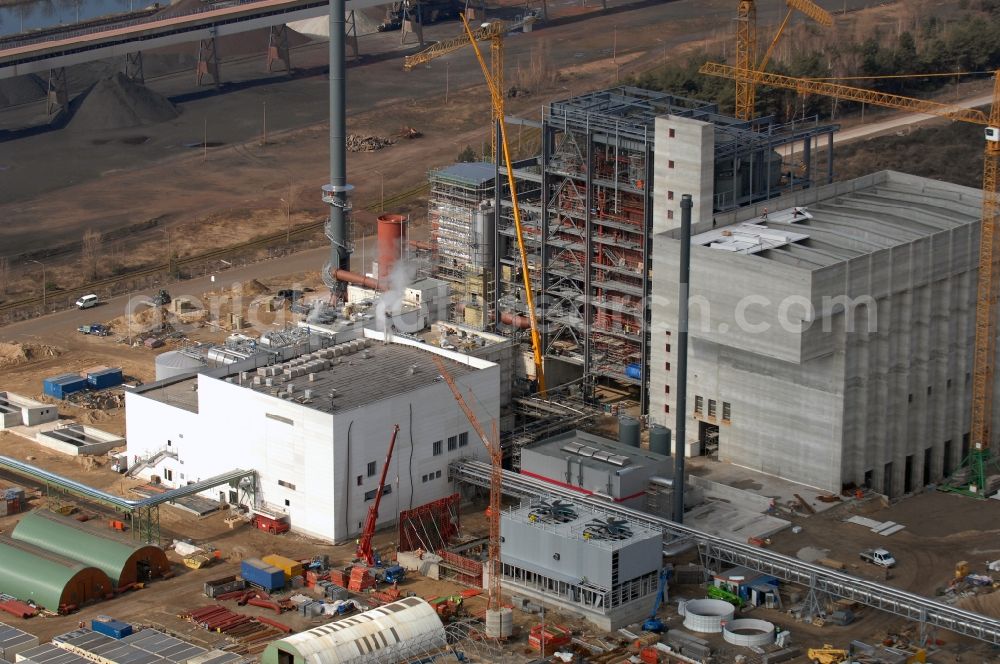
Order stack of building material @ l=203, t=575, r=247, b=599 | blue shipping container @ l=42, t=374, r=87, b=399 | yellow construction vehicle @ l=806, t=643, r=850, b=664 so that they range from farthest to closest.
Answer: blue shipping container @ l=42, t=374, r=87, b=399
stack of building material @ l=203, t=575, r=247, b=599
yellow construction vehicle @ l=806, t=643, r=850, b=664

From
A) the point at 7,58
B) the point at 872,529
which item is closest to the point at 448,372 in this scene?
the point at 872,529

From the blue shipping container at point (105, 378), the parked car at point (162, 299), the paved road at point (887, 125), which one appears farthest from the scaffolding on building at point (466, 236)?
the paved road at point (887, 125)

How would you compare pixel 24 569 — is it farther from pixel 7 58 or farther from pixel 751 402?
pixel 7 58

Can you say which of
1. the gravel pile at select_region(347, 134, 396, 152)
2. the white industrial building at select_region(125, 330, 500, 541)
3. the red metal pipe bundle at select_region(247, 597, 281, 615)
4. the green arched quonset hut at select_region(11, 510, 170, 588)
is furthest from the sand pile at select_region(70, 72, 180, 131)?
the red metal pipe bundle at select_region(247, 597, 281, 615)

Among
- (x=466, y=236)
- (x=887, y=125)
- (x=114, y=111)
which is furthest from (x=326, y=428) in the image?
(x=114, y=111)

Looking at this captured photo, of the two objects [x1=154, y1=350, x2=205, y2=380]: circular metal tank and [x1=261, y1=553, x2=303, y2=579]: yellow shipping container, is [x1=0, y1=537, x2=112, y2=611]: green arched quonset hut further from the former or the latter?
[x1=154, y1=350, x2=205, y2=380]: circular metal tank

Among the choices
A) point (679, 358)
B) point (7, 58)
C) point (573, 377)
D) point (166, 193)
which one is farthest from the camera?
point (7, 58)
